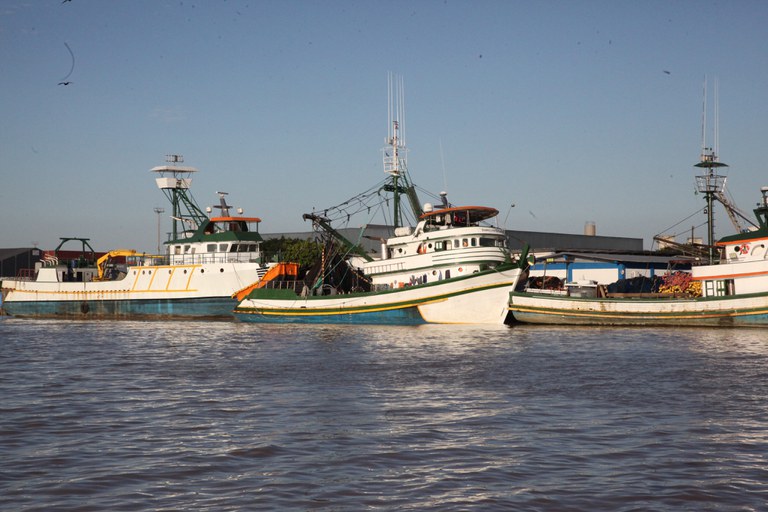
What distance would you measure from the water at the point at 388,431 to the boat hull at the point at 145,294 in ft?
83.0

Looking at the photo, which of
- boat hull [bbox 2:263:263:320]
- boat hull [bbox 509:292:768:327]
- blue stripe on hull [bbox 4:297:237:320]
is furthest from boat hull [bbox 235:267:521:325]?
blue stripe on hull [bbox 4:297:237:320]

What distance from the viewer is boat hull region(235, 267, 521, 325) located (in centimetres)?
3966

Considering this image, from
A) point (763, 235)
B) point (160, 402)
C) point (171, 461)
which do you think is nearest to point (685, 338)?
point (763, 235)

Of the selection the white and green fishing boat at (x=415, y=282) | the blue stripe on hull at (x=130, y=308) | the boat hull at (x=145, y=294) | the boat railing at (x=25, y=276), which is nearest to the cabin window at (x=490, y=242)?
the white and green fishing boat at (x=415, y=282)

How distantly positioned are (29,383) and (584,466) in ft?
48.2

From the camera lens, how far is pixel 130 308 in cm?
5559

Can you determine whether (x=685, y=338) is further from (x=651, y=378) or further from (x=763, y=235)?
(x=651, y=378)

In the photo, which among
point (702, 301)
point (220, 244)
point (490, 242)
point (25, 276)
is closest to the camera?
point (702, 301)

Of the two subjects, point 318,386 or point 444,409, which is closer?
point 444,409

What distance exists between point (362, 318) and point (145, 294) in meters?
20.2

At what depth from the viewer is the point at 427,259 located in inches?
1706

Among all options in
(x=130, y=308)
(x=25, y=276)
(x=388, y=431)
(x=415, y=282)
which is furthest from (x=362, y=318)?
(x=25, y=276)

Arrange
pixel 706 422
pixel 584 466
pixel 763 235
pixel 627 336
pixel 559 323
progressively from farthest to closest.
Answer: pixel 559 323 < pixel 763 235 < pixel 627 336 < pixel 706 422 < pixel 584 466

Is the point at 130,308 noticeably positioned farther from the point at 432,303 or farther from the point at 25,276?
the point at 25,276
